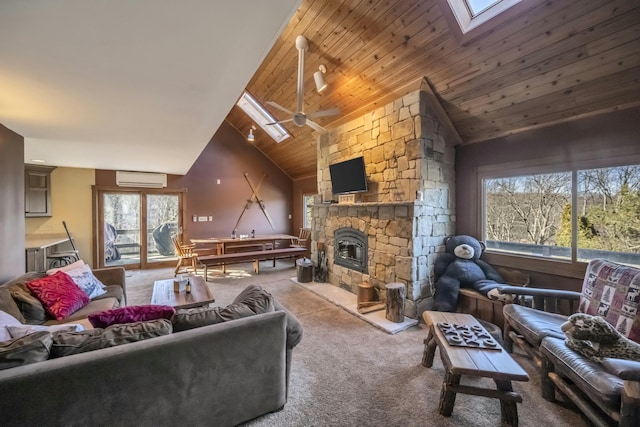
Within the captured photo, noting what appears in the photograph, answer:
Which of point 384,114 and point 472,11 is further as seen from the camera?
point 384,114

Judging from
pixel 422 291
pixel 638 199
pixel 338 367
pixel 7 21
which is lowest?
pixel 338 367

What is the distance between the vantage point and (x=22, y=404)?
1142 mm

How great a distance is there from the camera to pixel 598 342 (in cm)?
174

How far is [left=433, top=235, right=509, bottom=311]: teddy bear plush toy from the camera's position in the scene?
10.7ft

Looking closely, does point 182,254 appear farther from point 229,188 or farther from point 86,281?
point 86,281

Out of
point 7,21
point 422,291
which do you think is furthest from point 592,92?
point 7,21

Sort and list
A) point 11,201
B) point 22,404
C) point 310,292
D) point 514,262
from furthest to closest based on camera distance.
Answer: point 310,292, point 514,262, point 11,201, point 22,404

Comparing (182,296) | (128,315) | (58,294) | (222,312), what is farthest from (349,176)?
(58,294)

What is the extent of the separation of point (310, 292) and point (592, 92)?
4226 mm

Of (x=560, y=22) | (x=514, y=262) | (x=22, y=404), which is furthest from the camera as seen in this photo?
(x=514, y=262)

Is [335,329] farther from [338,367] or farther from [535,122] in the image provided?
[535,122]

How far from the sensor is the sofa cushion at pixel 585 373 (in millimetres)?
1449

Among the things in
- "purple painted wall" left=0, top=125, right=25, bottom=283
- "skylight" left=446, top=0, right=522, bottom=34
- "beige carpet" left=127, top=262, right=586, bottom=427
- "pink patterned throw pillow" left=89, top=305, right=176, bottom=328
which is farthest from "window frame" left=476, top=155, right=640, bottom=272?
"purple painted wall" left=0, top=125, right=25, bottom=283

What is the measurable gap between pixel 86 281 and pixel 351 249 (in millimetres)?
3478
